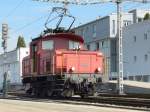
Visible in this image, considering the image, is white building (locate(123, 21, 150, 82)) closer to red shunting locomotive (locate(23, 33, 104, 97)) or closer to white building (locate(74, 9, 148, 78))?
white building (locate(74, 9, 148, 78))

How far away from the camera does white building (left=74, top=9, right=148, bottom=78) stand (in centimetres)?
8031

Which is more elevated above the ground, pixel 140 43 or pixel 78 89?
pixel 140 43

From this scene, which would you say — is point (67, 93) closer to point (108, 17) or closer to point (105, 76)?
point (105, 76)

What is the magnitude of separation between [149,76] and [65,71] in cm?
4147

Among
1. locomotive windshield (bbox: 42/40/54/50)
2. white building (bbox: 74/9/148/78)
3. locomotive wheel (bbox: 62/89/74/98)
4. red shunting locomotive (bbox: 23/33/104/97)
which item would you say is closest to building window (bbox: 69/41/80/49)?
red shunting locomotive (bbox: 23/33/104/97)

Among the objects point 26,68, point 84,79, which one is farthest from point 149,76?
point 84,79

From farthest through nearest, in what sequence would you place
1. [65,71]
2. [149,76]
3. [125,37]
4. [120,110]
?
1. [125,37]
2. [149,76]
3. [65,71]
4. [120,110]

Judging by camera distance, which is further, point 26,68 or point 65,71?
point 26,68

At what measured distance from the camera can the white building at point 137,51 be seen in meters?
69.9

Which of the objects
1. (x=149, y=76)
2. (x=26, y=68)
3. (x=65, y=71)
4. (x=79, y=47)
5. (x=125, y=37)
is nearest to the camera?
(x=65, y=71)

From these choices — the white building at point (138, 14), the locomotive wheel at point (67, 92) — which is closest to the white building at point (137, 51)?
the white building at point (138, 14)

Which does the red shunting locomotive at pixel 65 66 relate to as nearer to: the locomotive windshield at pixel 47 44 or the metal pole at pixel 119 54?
the locomotive windshield at pixel 47 44

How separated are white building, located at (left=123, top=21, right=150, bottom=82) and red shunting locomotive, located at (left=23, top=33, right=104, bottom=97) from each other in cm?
3921

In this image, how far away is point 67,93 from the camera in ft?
97.0
